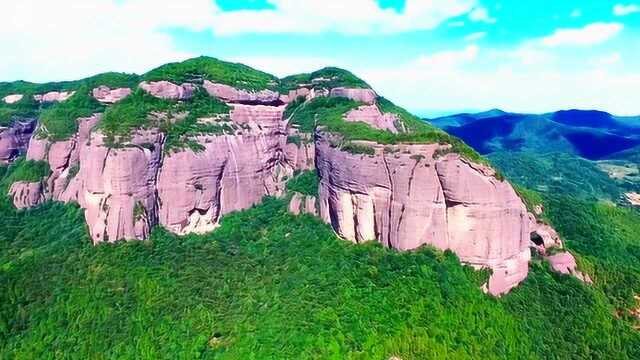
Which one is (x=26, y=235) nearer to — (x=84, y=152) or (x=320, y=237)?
(x=84, y=152)

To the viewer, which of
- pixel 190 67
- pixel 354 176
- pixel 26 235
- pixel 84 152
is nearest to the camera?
pixel 354 176

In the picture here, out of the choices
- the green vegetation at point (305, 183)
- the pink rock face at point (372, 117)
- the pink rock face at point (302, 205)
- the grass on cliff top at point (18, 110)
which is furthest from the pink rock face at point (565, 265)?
the grass on cliff top at point (18, 110)

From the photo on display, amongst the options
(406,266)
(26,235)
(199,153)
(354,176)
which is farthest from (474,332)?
(26,235)

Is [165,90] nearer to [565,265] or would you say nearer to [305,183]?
[305,183]

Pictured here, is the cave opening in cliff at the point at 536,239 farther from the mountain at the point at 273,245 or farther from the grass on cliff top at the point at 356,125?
the grass on cliff top at the point at 356,125

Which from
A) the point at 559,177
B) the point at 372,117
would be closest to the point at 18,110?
the point at 372,117

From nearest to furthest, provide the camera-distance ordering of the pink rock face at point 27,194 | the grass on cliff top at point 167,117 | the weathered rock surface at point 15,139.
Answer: the grass on cliff top at point 167,117
the pink rock face at point 27,194
the weathered rock surface at point 15,139
